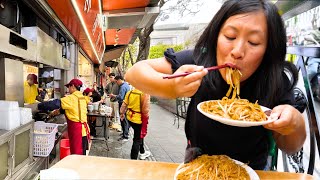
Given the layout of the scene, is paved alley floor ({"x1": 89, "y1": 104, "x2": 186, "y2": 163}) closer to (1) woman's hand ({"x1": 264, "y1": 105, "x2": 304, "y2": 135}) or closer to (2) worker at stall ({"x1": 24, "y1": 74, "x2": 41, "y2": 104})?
(2) worker at stall ({"x1": 24, "y1": 74, "x2": 41, "y2": 104})

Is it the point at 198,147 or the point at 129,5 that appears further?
the point at 129,5

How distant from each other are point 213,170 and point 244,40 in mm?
738

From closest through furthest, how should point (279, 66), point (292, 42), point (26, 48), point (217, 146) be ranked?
point (279, 66) < point (217, 146) < point (292, 42) < point (26, 48)

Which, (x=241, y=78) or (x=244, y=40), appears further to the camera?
(x=241, y=78)

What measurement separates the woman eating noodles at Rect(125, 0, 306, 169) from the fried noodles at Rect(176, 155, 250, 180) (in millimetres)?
188

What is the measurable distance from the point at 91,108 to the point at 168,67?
720 centimetres

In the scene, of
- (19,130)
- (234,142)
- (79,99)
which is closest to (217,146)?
(234,142)

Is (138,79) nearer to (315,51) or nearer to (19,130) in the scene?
(315,51)

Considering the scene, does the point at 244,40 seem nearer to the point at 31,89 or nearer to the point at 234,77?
the point at 234,77

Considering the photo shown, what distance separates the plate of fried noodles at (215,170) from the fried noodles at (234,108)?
0.94 feet

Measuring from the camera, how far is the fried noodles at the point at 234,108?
1.40 m

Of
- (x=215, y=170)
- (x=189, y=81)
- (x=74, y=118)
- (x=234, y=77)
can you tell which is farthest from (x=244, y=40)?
(x=74, y=118)

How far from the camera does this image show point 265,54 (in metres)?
1.57

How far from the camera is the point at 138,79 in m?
1.66
